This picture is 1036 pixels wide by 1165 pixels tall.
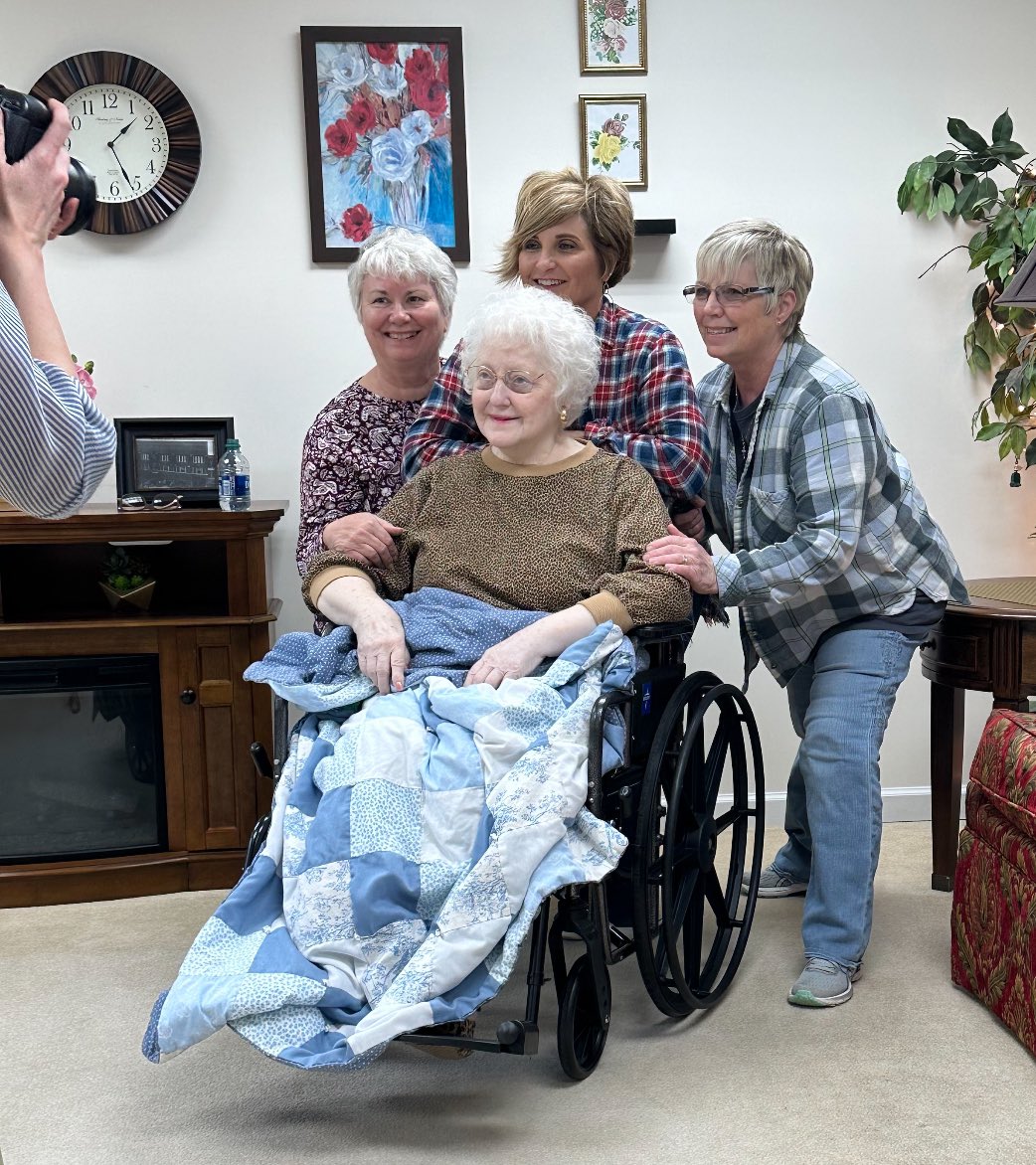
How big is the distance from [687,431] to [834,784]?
0.71 metres

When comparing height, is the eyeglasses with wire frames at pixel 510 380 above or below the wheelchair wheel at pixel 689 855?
above

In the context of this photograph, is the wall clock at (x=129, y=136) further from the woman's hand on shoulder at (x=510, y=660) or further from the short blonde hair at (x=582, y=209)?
the woman's hand on shoulder at (x=510, y=660)

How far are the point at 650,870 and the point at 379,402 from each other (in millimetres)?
1111

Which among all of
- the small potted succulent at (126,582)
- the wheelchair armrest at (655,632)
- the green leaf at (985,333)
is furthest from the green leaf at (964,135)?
the small potted succulent at (126,582)

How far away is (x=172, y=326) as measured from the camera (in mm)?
3143

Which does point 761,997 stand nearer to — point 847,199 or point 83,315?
A: point 847,199

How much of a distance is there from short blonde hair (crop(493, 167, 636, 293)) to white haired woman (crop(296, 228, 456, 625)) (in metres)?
0.21

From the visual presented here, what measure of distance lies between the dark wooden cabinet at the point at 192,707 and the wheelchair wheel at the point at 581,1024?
116 cm

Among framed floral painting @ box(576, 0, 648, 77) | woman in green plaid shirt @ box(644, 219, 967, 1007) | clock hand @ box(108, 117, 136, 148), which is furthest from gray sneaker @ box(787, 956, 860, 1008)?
clock hand @ box(108, 117, 136, 148)

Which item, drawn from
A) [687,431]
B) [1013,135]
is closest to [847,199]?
[1013,135]

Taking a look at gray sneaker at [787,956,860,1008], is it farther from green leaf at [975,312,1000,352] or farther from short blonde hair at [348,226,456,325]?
green leaf at [975,312,1000,352]

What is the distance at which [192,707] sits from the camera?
114 inches

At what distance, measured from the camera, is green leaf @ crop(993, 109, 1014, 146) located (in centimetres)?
312

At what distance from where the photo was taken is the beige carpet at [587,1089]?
180 cm
